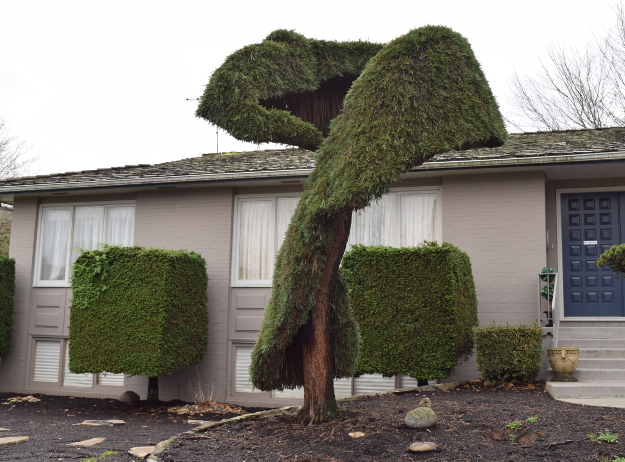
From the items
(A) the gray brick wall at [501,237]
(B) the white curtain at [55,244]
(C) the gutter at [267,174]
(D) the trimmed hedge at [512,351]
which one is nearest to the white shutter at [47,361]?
(B) the white curtain at [55,244]

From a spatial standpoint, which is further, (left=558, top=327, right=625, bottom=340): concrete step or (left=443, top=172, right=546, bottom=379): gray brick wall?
(left=443, top=172, right=546, bottom=379): gray brick wall

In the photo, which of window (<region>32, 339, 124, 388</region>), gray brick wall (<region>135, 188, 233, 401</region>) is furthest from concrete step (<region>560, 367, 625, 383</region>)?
window (<region>32, 339, 124, 388</region>)

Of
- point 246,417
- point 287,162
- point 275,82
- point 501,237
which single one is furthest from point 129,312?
point 501,237

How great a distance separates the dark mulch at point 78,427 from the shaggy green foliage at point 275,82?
127 inches

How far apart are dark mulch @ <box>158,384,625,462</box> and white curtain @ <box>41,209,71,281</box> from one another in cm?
785

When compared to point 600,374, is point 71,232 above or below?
above

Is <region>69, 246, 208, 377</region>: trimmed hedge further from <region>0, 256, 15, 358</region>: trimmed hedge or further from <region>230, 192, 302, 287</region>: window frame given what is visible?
<region>0, 256, 15, 358</region>: trimmed hedge

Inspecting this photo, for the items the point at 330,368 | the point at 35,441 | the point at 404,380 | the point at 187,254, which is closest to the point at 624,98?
the point at 404,380

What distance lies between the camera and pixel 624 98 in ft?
63.7

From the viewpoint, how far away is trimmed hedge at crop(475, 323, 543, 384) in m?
8.62

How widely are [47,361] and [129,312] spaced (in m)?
3.68

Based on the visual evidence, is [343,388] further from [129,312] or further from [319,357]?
[319,357]

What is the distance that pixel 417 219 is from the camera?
36.7ft

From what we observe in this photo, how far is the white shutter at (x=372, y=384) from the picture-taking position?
36.2ft
